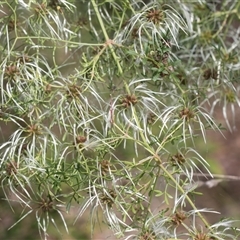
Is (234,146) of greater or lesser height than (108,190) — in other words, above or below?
below

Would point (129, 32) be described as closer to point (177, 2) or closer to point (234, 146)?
point (177, 2)

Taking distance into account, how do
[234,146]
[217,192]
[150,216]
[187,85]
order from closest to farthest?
[150,216], [187,85], [217,192], [234,146]

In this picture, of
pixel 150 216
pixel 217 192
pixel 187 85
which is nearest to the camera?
pixel 150 216

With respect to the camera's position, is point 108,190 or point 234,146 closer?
point 108,190

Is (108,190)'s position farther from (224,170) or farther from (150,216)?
(224,170)

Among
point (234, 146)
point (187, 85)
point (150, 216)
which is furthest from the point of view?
point (234, 146)

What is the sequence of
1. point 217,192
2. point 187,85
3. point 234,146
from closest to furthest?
point 187,85 < point 217,192 < point 234,146

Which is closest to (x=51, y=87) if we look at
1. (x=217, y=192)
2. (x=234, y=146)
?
(x=217, y=192)

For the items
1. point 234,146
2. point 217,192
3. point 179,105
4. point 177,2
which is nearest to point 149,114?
point 179,105

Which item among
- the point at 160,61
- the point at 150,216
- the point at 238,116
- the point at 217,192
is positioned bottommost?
the point at 217,192
